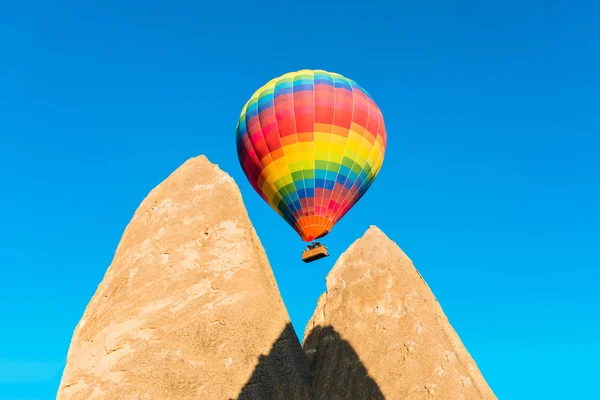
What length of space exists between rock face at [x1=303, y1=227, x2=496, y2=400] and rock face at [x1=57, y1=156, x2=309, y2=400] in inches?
134

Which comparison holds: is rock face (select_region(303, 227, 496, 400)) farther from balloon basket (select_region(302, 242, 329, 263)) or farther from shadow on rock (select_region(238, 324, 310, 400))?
balloon basket (select_region(302, 242, 329, 263))

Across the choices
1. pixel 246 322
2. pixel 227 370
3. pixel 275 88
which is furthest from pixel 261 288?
pixel 275 88

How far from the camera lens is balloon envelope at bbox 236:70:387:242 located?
97.3 ft

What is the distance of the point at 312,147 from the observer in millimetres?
29609

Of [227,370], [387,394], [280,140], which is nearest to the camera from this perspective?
[227,370]

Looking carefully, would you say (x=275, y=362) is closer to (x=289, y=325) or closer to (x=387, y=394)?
(x=289, y=325)

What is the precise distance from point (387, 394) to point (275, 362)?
4259 millimetres

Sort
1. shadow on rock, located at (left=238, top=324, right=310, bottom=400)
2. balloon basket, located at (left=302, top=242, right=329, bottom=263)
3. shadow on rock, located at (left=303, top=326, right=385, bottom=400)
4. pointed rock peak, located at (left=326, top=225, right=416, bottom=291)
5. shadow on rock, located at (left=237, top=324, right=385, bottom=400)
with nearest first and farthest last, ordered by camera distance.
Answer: shadow on rock, located at (left=238, top=324, right=310, bottom=400)
shadow on rock, located at (left=237, top=324, right=385, bottom=400)
shadow on rock, located at (left=303, top=326, right=385, bottom=400)
pointed rock peak, located at (left=326, top=225, right=416, bottom=291)
balloon basket, located at (left=302, top=242, right=329, bottom=263)

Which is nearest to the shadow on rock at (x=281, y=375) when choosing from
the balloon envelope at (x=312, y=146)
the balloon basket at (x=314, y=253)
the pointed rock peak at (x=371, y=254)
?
the pointed rock peak at (x=371, y=254)

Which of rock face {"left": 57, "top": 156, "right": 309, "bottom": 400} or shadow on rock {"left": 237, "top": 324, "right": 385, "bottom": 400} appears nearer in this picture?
rock face {"left": 57, "top": 156, "right": 309, "bottom": 400}

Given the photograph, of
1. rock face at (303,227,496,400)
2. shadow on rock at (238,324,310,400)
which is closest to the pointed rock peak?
rock face at (303,227,496,400)

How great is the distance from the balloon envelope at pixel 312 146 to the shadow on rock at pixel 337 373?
10024 mm

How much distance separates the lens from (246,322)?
15500mm

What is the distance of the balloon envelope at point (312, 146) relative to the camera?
29672mm
